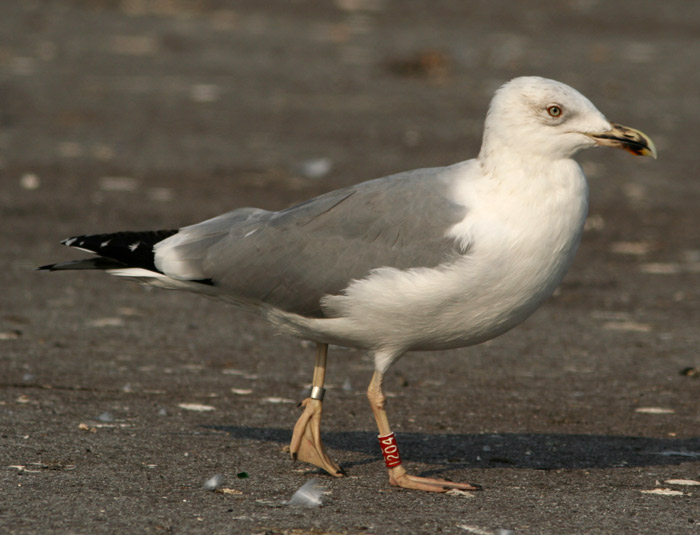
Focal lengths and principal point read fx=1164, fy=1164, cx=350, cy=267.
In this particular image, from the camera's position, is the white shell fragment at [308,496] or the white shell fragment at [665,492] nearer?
the white shell fragment at [308,496]

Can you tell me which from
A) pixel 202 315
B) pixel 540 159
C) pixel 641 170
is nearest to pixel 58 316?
pixel 202 315

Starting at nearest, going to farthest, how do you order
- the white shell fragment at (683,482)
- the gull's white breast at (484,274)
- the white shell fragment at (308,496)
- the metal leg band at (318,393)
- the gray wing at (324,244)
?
the white shell fragment at (308,496), the gull's white breast at (484,274), the gray wing at (324,244), the white shell fragment at (683,482), the metal leg band at (318,393)

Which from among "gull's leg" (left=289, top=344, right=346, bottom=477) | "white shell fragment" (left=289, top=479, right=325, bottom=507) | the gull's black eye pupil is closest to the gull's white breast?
the gull's black eye pupil

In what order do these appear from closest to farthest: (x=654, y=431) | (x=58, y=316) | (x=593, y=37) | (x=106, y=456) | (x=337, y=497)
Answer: (x=337, y=497) → (x=106, y=456) → (x=654, y=431) → (x=58, y=316) → (x=593, y=37)

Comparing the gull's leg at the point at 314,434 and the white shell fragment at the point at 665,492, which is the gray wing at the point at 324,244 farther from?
the white shell fragment at the point at 665,492

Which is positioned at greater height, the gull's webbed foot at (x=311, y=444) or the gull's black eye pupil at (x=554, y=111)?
the gull's black eye pupil at (x=554, y=111)

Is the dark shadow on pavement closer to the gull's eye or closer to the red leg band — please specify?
the red leg band

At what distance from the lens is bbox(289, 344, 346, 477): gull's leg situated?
234 inches

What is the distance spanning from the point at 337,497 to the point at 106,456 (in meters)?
1.23

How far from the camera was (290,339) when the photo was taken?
8.64 meters

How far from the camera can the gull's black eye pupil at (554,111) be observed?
225 inches

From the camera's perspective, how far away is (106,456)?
19.3ft

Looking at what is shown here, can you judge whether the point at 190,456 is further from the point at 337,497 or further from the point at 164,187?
the point at 164,187

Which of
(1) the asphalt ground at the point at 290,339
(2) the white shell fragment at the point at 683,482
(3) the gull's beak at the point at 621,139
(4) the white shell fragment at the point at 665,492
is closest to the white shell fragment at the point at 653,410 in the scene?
(1) the asphalt ground at the point at 290,339
